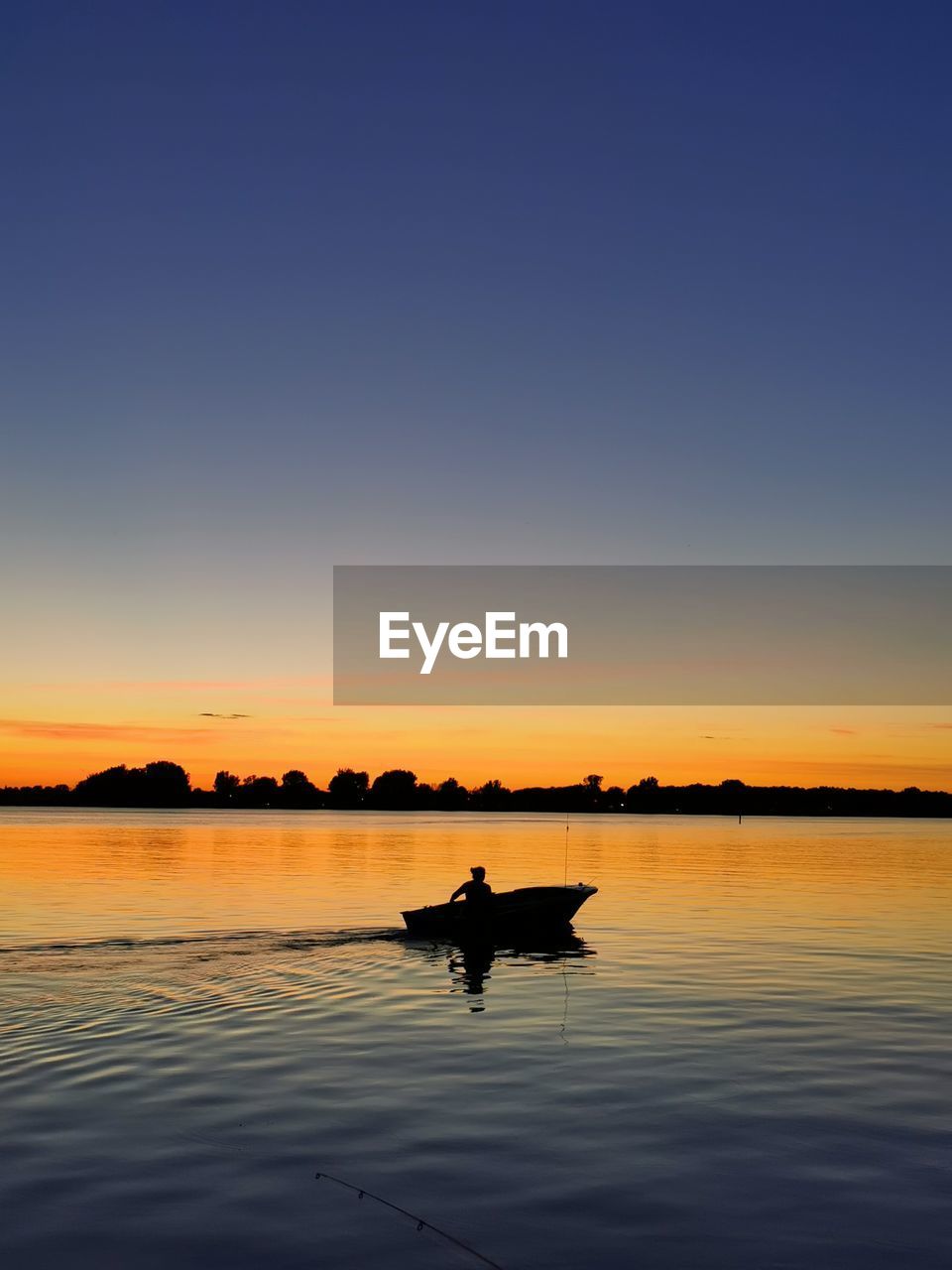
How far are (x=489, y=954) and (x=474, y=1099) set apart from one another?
57.2 ft

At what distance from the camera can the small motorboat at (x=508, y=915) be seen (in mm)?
34438

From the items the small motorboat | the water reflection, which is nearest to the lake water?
the water reflection

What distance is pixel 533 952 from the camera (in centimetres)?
3322

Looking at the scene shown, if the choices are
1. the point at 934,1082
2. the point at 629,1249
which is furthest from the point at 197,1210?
the point at 934,1082

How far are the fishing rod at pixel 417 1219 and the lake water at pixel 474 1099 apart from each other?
3.2 inches

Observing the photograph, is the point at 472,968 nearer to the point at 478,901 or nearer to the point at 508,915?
the point at 478,901

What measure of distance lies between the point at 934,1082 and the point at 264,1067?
1080 cm

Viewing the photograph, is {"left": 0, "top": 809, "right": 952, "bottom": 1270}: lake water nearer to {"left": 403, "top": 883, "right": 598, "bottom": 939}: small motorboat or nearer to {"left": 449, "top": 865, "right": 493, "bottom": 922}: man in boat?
{"left": 403, "top": 883, "right": 598, "bottom": 939}: small motorboat

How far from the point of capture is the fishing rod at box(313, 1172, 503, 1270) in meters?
10.0

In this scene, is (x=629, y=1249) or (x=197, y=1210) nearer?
(x=629, y=1249)

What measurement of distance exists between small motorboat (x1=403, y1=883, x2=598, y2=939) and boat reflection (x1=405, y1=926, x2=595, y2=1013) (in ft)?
1.24

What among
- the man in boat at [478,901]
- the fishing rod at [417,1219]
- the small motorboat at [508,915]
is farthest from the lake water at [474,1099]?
the man in boat at [478,901]

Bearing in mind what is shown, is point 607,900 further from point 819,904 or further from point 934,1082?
point 934,1082

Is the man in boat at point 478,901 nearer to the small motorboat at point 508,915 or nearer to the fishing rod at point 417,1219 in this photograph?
the small motorboat at point 508,915
